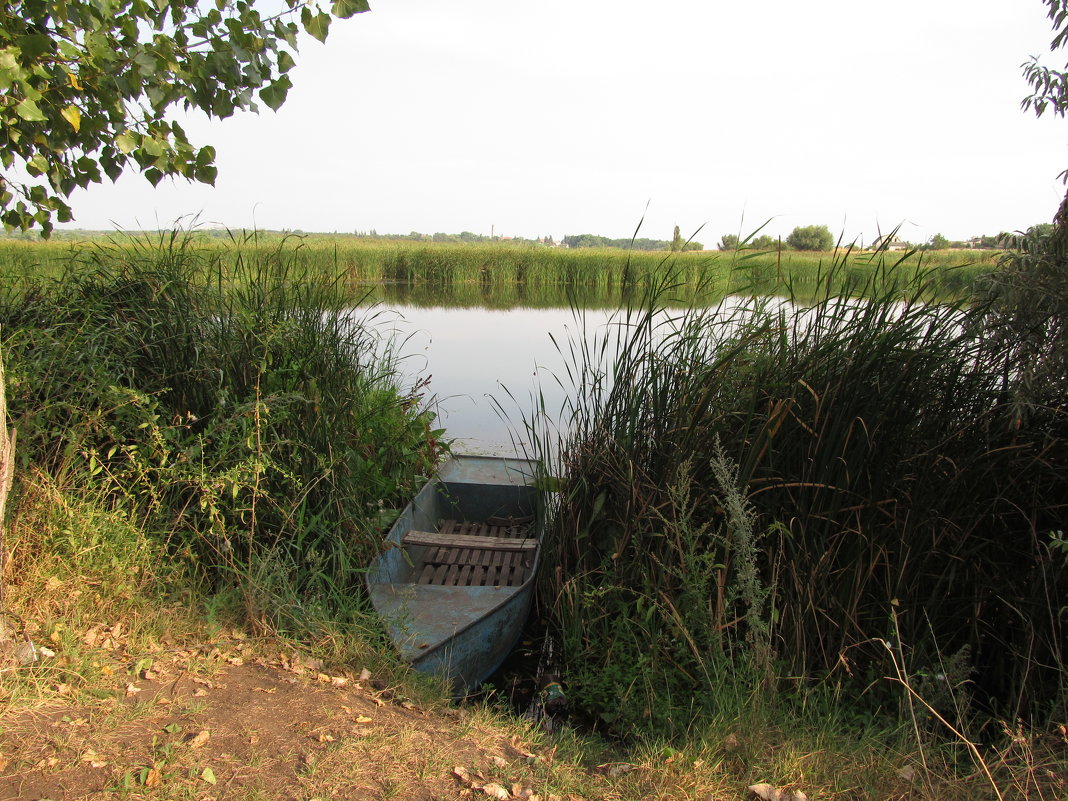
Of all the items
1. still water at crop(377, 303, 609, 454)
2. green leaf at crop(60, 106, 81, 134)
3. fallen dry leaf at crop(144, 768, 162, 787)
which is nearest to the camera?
fallen dry leaf at crop(144, 768, 162, 787)

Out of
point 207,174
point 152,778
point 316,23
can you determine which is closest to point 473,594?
point 152,778

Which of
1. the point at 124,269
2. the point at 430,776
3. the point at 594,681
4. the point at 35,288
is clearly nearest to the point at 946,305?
the point at 594,681

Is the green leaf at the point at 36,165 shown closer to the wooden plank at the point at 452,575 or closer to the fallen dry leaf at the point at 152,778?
the fallen dry leaf at the point at 152,778

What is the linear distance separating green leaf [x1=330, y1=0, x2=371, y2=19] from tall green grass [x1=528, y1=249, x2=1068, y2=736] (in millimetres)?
1996

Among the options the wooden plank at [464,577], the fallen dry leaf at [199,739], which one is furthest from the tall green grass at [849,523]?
the fallen dry leaf at [199,739]

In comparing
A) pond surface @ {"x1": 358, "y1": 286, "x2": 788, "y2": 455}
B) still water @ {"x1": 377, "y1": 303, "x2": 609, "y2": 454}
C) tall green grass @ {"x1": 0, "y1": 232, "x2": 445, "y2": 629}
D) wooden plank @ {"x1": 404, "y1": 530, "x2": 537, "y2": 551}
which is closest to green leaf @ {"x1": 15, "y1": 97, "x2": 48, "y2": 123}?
tall green grass @ {"x1": 0, "y1": 232, "x2": 445, "y2": 629}

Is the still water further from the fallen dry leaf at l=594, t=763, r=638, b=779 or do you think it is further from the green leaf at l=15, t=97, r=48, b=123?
the fallen dry leaf at l=594, t=763, r=638, b=779

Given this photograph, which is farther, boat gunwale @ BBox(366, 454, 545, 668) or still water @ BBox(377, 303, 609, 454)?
still water @ BBox(377, 303, 609, 454)

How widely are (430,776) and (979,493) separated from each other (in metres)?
2.78

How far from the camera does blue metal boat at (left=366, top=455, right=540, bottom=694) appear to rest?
3730mm

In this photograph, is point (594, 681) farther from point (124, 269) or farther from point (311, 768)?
Answer: point (124, 269)

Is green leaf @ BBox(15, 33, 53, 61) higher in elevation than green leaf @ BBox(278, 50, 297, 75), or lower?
lower

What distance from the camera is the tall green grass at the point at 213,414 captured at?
3621 mm

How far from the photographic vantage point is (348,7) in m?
3.39
